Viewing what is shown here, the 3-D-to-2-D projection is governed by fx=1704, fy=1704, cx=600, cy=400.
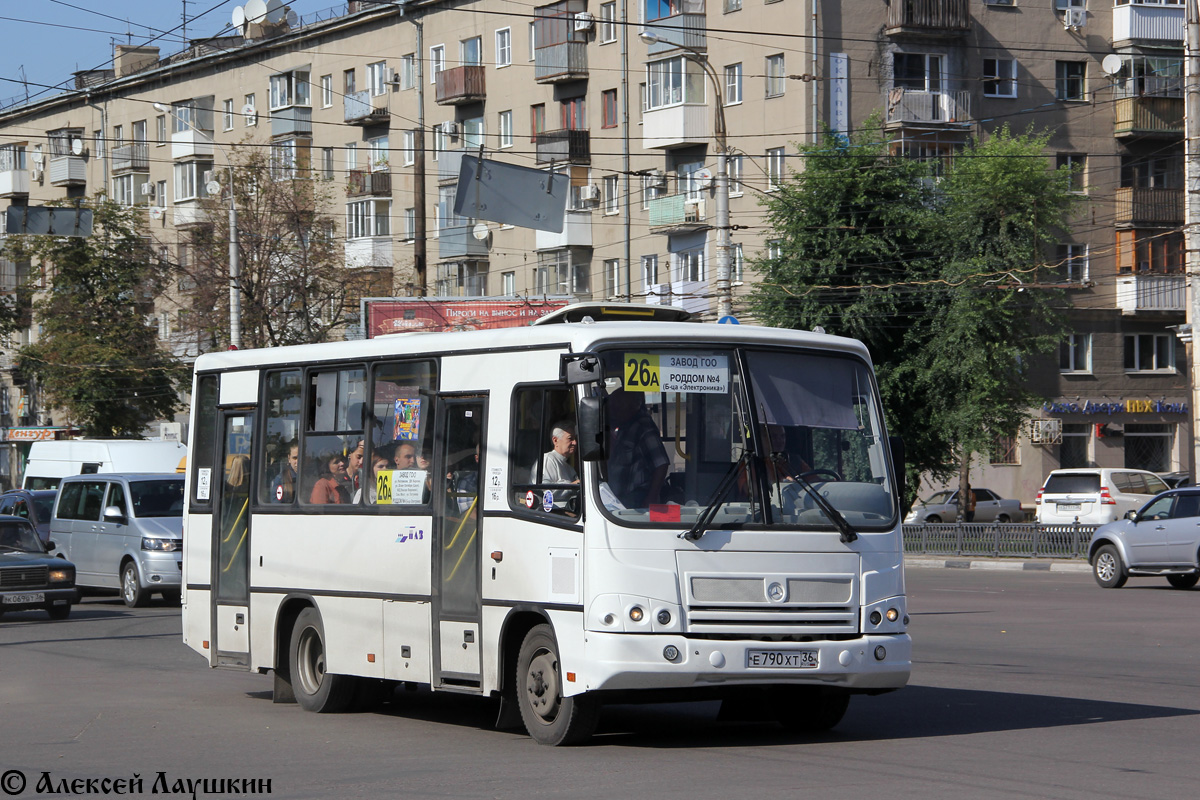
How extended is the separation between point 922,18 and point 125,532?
33.3 m

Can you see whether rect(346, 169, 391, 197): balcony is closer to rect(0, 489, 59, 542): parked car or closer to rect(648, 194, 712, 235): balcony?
rect(648, 194, 712, 235): balcony

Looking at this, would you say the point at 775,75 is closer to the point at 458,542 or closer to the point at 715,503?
the point at 458,542

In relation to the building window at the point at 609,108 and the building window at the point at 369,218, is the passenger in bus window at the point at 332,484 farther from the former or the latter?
the building window at the point at 369,218

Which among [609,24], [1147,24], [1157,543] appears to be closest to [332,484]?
[1157,543]

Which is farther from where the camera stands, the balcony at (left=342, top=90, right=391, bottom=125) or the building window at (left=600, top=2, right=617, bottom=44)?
the balcony at (left=342, top=90, right=391, bottom=125)

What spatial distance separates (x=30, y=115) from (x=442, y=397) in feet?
261

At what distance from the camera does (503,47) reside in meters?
59.7

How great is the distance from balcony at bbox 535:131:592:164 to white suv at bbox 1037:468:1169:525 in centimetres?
2104

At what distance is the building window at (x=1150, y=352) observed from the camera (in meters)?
55.9

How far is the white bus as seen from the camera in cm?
974

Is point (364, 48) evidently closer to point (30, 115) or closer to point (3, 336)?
point (3, 336)

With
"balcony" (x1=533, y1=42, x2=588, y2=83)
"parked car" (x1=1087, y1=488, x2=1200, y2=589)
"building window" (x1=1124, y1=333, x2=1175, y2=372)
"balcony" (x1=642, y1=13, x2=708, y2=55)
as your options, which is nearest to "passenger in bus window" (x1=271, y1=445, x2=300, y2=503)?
"parked car" (x1=1087, y1=488, x2=1200, y2=589)

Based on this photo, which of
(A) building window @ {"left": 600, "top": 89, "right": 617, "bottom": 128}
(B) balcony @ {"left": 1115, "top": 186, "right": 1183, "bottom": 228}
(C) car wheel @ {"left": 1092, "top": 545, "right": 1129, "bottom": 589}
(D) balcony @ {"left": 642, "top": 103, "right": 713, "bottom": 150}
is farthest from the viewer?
(A) building window @ {"left": 600, "top": 89, "right": 617, "bottom": 128}

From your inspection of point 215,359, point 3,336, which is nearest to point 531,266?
point 3,336
